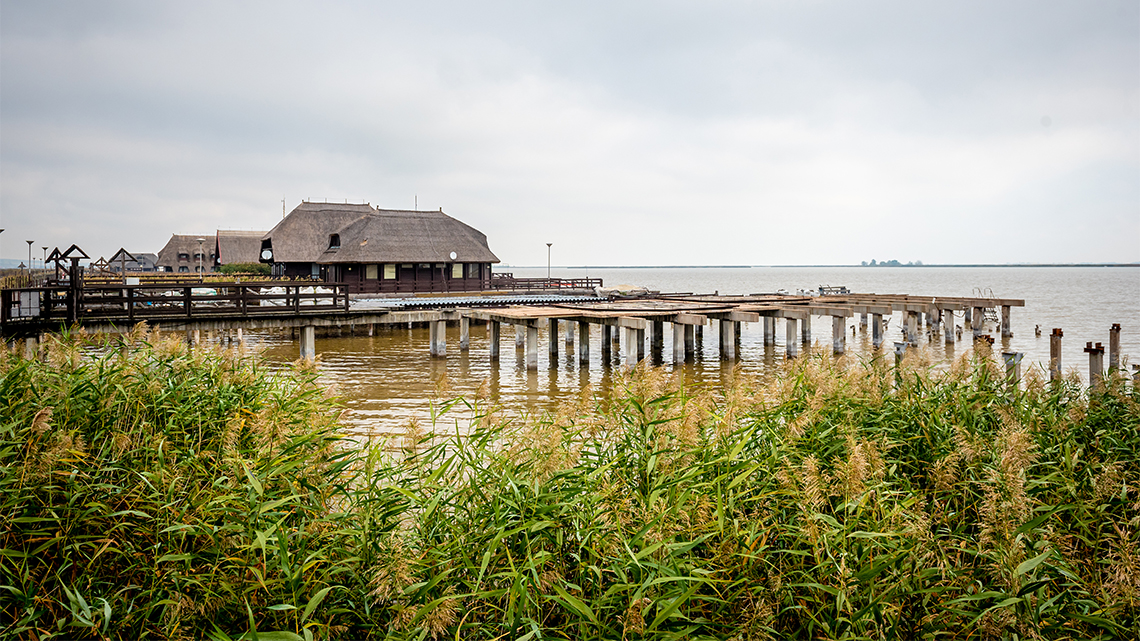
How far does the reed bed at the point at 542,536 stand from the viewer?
135 inches

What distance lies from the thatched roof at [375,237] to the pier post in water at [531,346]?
67.9 feet

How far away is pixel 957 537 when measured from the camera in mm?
4082

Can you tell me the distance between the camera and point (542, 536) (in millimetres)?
3781

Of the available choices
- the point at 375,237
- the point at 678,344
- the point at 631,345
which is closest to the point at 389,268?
the point at 375,237

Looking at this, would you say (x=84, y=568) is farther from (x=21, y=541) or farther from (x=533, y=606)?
(x=533, y=606)

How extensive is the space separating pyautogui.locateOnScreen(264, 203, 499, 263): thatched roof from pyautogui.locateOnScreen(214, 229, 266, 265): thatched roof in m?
13.6

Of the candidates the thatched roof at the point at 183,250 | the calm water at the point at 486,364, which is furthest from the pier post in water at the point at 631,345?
the thatched roof at the point at 183,250

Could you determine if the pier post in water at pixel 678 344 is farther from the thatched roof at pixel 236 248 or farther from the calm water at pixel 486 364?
the thatched roof at pixel 236 248

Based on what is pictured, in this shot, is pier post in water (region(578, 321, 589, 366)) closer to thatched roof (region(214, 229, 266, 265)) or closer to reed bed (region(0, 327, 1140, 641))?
reed bed (region(0, 327, 1140, 641))

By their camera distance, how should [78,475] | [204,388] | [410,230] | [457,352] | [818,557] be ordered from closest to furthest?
1. [818,557]
2. [78,475]
3. [204,388]
4. [457,352]
5. [410,230]

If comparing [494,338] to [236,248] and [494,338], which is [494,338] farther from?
[236,248]

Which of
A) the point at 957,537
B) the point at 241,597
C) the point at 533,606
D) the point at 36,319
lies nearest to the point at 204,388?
the point at 241,597

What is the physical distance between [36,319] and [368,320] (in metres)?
8.24

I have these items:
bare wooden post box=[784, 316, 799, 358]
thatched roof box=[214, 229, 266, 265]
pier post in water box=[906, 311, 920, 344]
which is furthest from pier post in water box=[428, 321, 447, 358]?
thatched roof box=[214, 229, 266, 265]
